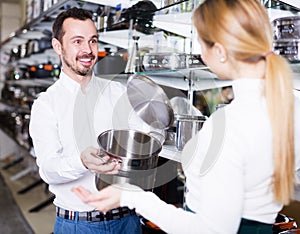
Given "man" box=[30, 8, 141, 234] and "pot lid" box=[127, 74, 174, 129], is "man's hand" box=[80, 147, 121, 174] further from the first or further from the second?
"pot lid" box=[127, 74, 174, 129]

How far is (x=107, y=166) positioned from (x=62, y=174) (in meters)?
0.27

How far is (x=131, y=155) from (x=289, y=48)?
0.55 metres

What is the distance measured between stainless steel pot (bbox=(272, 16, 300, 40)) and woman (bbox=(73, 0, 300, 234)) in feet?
1.19

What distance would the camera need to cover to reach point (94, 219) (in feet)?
4.56

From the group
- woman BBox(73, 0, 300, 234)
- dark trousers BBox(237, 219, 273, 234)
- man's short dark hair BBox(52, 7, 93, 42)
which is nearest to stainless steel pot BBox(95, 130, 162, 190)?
woman BBox(73, 0, 300, 234)

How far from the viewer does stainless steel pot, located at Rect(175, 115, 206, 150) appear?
1.30 metres

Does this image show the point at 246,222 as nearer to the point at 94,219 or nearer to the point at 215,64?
the point at 215,64

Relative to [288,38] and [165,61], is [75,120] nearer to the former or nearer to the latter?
[165,61]

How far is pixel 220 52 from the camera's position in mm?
793

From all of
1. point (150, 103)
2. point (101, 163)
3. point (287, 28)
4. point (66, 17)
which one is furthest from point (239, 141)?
point (66, 17)

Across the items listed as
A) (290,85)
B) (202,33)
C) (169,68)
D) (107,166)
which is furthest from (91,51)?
(290,85)

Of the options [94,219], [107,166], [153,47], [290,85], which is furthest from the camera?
[153,47]

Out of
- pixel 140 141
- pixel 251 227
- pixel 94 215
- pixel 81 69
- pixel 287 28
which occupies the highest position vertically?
pixel 287 28

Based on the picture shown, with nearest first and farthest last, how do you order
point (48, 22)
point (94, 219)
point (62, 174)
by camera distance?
point (62, 174), point (94, 219), point (48, 22)
